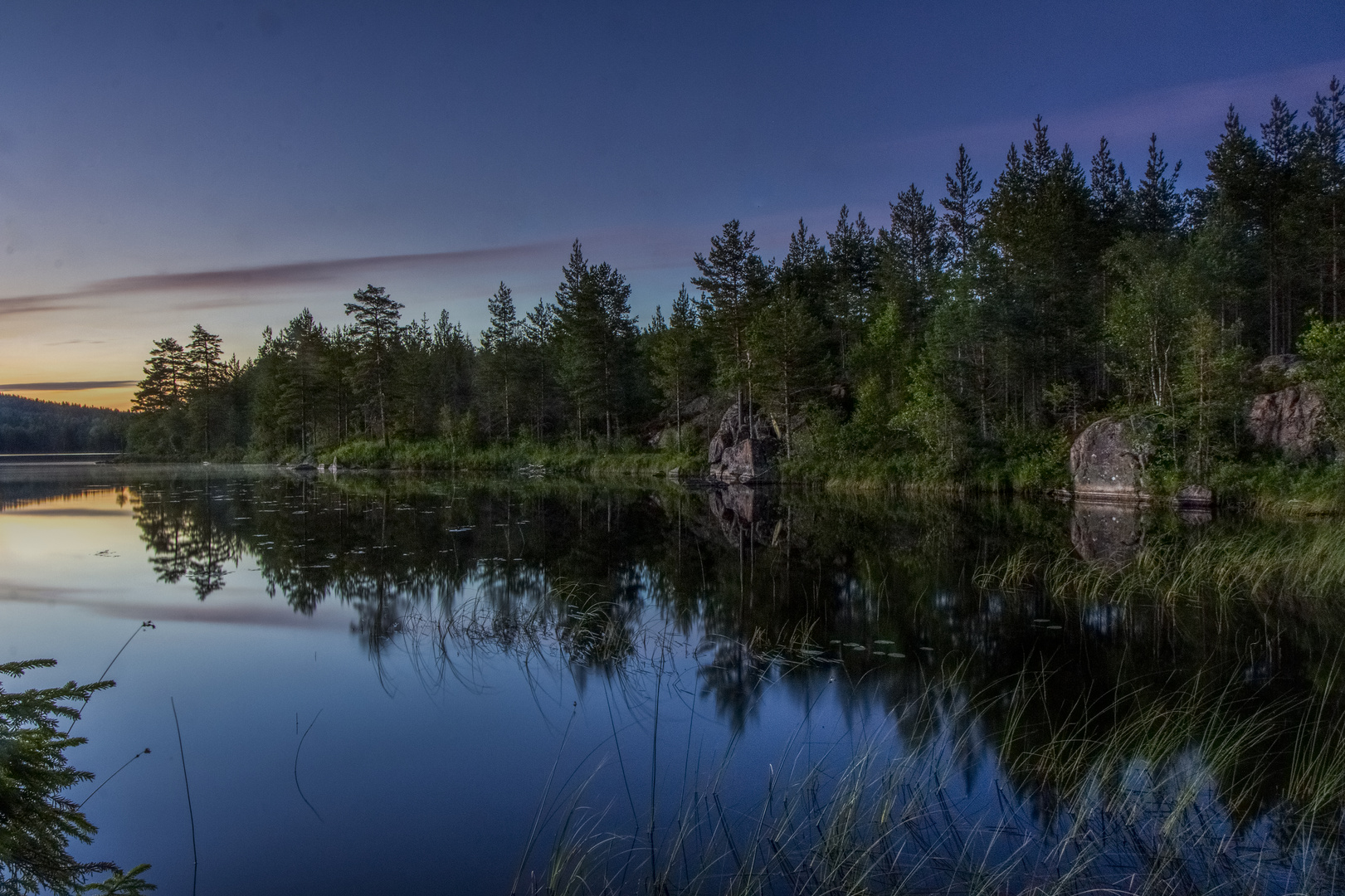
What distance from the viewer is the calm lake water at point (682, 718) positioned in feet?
16.2

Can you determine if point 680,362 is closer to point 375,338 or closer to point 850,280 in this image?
point 850,280

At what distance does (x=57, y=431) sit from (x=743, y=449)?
108 m

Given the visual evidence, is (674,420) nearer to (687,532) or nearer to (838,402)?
(838,402)

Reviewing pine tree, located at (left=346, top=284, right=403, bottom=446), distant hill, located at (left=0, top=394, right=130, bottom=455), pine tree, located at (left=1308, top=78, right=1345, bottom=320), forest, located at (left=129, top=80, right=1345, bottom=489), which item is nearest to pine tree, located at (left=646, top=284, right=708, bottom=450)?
forest, located at (left=129, top=80, right=1345, bottom=489)

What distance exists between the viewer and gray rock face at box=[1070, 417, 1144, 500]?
89.5 ft

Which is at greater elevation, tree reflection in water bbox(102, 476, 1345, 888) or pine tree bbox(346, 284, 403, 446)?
pine tree bbox(346, 284, 403, 446)

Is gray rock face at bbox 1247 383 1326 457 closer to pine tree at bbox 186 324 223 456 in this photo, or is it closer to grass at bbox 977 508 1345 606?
grass at bbox 977 508 1345 606

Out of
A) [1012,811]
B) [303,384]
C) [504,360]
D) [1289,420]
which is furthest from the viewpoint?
[303,384]

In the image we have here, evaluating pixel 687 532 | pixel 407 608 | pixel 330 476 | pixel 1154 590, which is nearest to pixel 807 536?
pixel 687 532

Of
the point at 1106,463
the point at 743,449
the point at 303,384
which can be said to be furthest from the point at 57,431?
the point at 1106,463

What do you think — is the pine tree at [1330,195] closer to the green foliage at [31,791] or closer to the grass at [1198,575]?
the grass at [1198,575]

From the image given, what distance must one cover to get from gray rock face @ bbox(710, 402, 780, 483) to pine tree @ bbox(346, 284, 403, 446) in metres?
28.3

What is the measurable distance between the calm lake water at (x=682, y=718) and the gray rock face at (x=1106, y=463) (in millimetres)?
12312

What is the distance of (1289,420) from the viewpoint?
25031 millimetres
